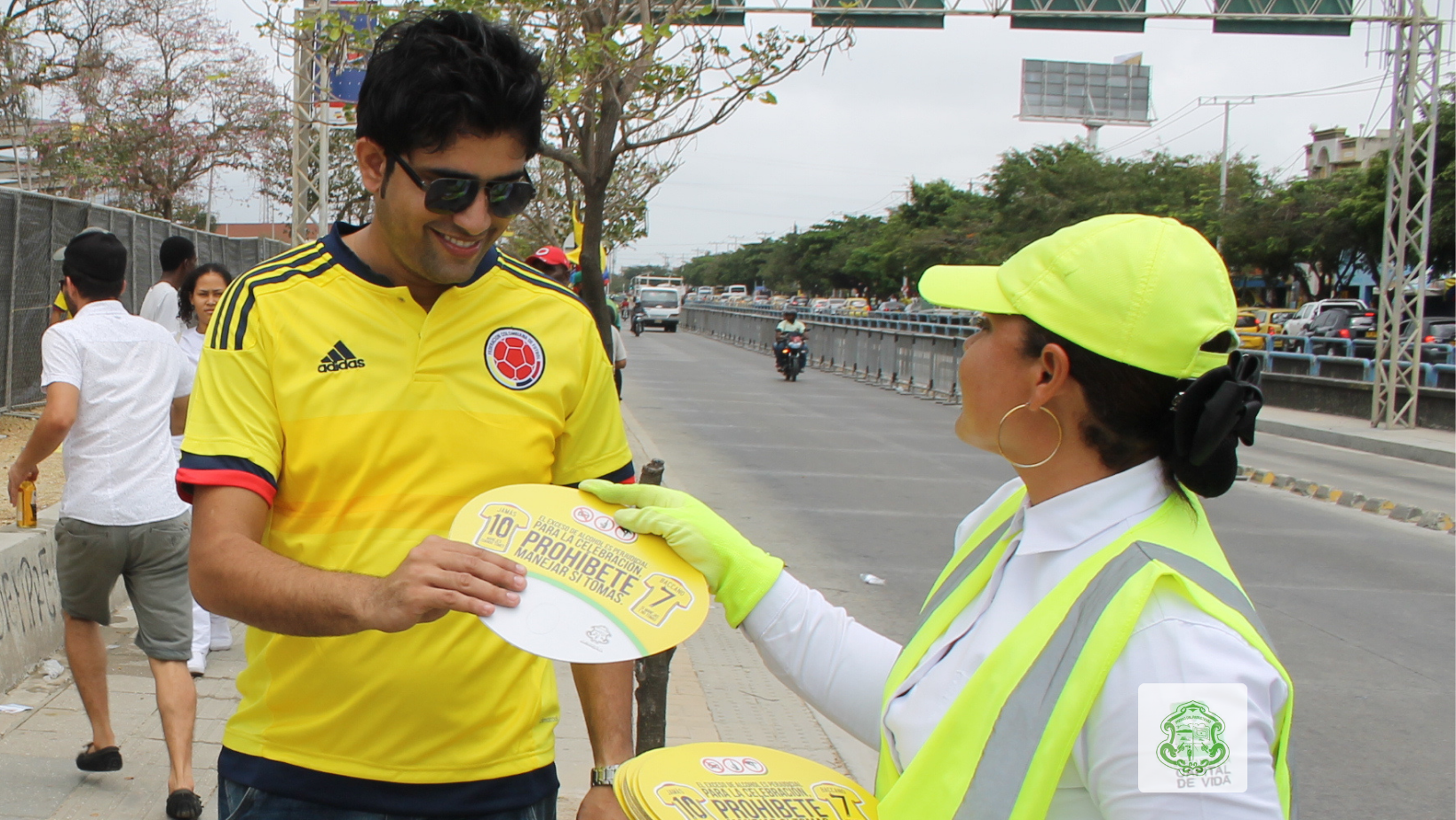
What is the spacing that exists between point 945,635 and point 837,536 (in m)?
7.71

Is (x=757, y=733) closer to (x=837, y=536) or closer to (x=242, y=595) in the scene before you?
(x=242, y=595)

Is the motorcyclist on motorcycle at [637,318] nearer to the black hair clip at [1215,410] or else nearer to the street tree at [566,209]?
the street tree at [566,209]

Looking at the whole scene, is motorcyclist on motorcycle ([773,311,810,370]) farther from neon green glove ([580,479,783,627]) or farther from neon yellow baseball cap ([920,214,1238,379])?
neon yellow baseball cap ([920,214,1238,379])

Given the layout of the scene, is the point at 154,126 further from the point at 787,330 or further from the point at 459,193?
the point at 459,193

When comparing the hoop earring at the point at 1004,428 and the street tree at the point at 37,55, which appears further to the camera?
the street tree at the point at 37,55

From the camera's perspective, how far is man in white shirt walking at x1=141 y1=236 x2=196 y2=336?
6.30 m

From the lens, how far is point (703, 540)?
1.92 metres

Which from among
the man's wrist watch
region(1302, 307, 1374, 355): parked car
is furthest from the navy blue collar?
region(1302, 307, 1374, 355): parked car

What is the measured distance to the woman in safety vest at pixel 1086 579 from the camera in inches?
53.6

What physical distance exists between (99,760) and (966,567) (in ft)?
11.4

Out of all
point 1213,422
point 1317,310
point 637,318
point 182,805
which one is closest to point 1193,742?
point 1213,422

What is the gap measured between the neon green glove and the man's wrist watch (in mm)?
316

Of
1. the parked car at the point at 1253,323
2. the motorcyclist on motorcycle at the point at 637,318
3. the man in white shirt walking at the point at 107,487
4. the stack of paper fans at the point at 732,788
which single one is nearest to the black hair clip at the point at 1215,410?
the stack of paper fans at the point at 732,788

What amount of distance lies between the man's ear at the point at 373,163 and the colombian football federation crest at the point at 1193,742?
4.60 feet
